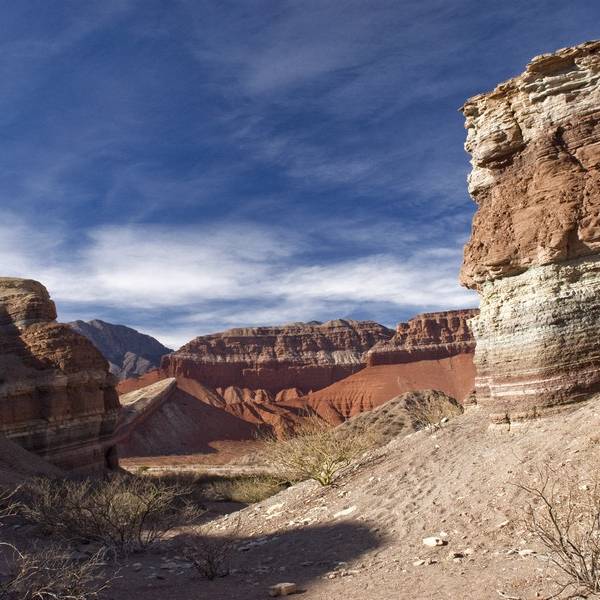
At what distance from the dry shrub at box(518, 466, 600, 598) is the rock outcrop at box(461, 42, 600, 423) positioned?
3.08 m

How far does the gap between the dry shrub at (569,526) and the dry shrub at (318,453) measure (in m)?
7.46

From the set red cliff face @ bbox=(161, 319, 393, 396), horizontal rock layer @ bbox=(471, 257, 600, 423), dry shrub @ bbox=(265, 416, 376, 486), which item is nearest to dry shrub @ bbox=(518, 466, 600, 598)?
horizontal rock layer @ bbox=(471, 257, 600, 423)

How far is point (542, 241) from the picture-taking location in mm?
12133

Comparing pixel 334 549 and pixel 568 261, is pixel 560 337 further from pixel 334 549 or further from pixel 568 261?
pixel 334 549

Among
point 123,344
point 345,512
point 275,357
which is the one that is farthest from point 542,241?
point 123,344

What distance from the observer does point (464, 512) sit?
9172 millimetres

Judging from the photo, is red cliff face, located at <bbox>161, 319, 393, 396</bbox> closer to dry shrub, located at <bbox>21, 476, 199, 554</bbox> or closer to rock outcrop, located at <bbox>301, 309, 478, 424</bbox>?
rock outcrop, located at <bbox>301, 309, 478, 424</bbox>

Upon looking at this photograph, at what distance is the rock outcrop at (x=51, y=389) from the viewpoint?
30.0 meters

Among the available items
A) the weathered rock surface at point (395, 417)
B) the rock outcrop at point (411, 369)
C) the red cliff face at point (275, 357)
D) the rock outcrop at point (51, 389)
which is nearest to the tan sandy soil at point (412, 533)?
the weathered rock surface at point (395, 417)

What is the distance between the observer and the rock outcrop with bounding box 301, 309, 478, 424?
84.1 m

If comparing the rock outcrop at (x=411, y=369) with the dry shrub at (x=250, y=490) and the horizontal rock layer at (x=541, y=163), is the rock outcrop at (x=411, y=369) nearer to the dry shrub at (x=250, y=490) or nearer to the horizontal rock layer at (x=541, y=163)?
the dry shrub at (x=250, y=490)

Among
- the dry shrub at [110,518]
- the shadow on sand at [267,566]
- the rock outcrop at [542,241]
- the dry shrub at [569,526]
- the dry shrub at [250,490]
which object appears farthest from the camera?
the dry shrub at [250,490]

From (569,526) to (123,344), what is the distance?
564ft

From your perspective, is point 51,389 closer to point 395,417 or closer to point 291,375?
point 395,417
